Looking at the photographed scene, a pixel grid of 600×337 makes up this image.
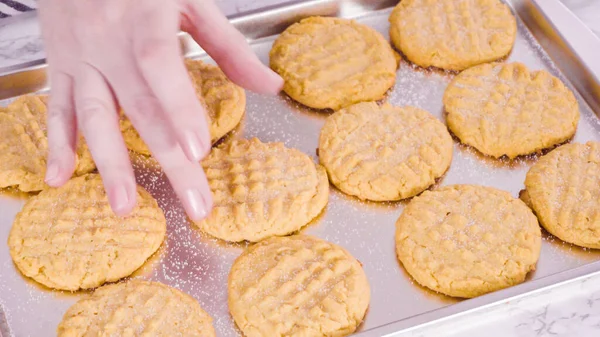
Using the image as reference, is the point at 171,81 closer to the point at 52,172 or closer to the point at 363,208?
the point at 52,172

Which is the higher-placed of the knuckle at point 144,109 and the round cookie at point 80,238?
the knuckle at point 144,109

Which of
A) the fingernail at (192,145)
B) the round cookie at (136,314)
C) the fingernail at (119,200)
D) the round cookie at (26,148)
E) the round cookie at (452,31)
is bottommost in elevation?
the round cookie at (136,314)

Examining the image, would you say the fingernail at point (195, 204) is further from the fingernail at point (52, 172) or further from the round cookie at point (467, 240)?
the round cookie at point (467, 240)

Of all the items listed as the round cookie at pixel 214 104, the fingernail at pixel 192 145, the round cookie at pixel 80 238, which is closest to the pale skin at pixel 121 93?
the fingernail at pixel 192 145

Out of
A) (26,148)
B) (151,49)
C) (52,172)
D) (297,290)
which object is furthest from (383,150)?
(26,148)

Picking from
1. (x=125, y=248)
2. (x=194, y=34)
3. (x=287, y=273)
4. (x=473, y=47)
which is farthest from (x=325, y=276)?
(x=473, y=47)
